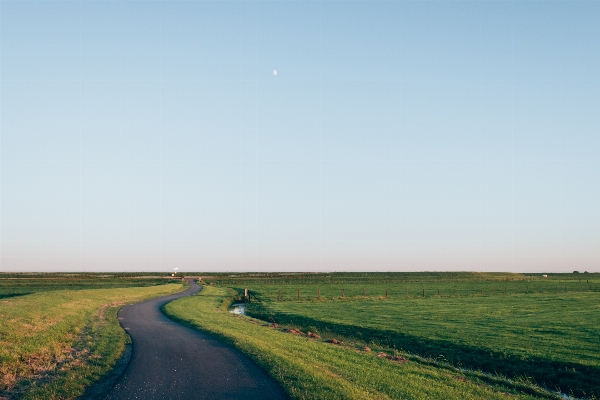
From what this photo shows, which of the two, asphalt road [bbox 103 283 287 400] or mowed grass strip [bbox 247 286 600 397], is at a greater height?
asphalt road [bbox 103 283 287 400]

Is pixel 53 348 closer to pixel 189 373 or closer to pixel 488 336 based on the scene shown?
pixel 189 373

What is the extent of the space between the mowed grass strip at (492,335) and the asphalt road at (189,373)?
44.4ft

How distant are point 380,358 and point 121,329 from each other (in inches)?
762

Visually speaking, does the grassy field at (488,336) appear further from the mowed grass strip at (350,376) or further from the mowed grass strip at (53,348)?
the mowed grass strip at (53,348)

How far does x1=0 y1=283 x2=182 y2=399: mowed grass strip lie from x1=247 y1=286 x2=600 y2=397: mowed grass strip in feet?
56.5

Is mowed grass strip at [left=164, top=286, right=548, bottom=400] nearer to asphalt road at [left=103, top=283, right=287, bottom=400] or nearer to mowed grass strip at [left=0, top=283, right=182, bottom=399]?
asphalt road at [left=103, top=283, right=287, bottom=400]

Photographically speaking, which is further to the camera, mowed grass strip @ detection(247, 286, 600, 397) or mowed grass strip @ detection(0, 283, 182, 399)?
mowed grass strip @ detection(247, 286, 600, 397)

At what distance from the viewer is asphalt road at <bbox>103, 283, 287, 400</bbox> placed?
14.9 metres

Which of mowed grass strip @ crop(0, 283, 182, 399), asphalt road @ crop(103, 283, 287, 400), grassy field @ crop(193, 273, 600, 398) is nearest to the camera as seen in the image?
asphalt road @ crop(103, 283, 287, 400)

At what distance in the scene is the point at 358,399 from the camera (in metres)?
13.9

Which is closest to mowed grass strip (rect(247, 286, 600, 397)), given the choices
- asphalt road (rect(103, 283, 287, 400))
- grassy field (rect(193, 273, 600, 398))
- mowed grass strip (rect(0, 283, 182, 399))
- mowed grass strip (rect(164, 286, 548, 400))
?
grassy field (rect(193, 273, 600, 398))

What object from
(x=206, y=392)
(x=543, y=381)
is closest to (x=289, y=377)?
(x=206, y=392)

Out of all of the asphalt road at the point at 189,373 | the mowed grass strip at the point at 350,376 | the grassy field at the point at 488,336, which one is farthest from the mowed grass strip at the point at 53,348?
the grassy field at the point at 488,336

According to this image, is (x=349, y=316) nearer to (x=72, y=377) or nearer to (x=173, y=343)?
(x=173, y=343)
